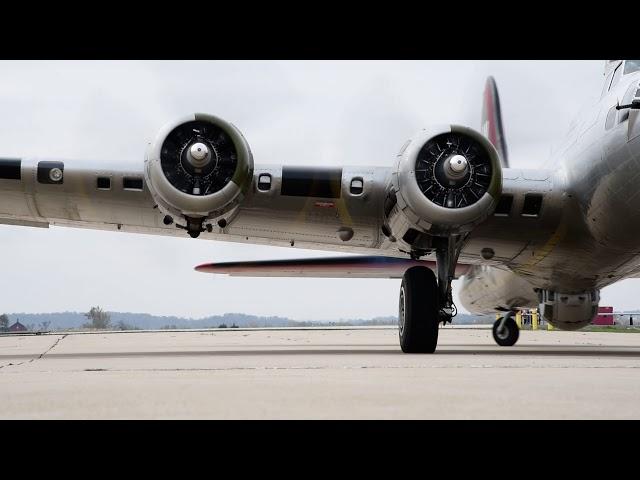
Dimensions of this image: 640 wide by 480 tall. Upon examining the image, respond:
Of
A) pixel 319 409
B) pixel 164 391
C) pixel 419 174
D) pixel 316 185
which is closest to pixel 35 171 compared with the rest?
pixel 316 185

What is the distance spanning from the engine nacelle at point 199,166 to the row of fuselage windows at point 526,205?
408cm

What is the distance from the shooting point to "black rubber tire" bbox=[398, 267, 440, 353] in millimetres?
10648

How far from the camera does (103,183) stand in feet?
37.3

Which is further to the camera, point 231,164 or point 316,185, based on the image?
point 316,185

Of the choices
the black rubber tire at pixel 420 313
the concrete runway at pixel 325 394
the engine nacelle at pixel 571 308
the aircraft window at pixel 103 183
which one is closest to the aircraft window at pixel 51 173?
the aircraft window at pixel 103 183

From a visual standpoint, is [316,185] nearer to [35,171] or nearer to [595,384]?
[35,171]

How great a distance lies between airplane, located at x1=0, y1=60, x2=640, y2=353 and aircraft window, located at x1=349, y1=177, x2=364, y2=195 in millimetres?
32

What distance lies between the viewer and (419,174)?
10219 mm

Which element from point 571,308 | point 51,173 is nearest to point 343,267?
point 571,308

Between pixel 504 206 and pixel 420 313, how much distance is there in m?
2.33

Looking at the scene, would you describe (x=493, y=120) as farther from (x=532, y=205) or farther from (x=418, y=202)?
(x=418, y=202)

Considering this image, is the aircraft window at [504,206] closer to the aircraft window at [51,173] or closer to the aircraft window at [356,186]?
the aircraft window at [356,186]
